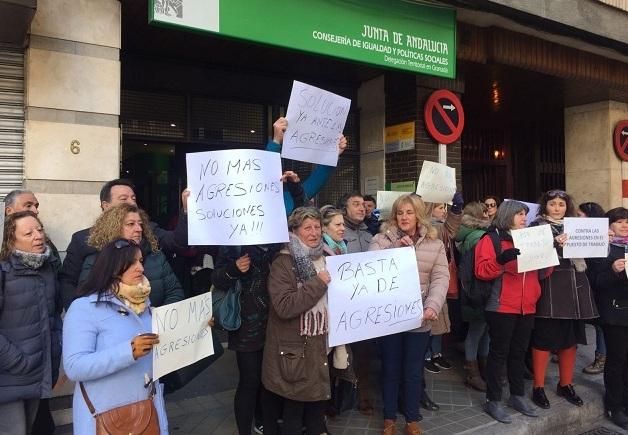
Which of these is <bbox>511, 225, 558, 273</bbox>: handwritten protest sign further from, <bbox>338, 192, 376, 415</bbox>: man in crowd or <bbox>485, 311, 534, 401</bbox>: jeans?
<bbox>338, 192, 376, 415</bbox>: man in crowd

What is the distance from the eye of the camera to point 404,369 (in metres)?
3.82

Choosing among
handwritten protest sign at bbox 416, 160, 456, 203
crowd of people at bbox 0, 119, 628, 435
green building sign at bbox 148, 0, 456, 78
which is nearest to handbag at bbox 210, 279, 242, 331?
crowd of people at bbox 0, 119, 628, 435

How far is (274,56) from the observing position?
640cm

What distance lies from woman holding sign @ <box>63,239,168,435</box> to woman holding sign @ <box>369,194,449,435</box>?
1.95 meters

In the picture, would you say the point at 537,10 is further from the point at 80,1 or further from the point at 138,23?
the point at 80,1

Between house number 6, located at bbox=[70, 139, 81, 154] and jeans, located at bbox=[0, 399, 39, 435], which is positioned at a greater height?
house number 6, located at bbox=[70, 139, 81, 154]

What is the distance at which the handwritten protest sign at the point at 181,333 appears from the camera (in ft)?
7.75

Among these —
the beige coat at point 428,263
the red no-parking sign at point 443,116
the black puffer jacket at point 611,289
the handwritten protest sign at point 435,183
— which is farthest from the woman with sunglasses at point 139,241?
the red no-parking sign at point 443,116

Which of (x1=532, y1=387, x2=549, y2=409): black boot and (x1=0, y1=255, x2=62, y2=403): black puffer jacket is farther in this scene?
(x1=532, y1=387, x2=549, y2=409): black boot

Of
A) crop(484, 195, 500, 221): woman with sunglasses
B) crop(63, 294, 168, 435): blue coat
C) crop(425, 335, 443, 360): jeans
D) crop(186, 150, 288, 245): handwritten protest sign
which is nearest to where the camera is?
crop(63, 294, 168, 435): blue coat

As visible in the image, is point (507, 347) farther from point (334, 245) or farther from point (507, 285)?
point (334, 245)

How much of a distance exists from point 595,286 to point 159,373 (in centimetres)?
390

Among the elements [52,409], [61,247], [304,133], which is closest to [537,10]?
[304,133]

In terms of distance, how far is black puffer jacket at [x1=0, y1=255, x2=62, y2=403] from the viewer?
2.68m
